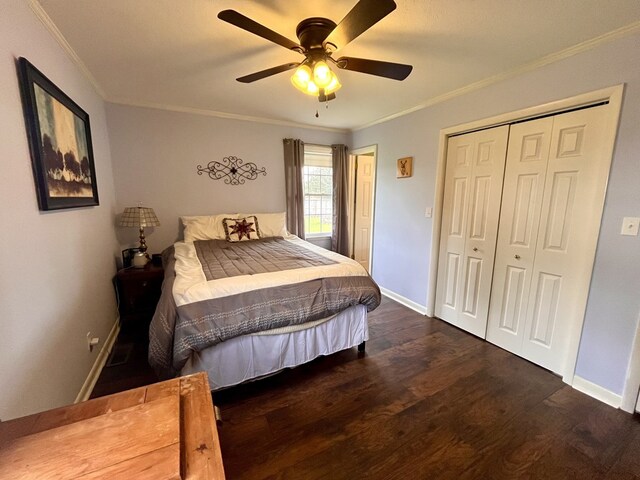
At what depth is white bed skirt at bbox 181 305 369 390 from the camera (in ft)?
5.58

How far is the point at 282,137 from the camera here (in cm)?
383

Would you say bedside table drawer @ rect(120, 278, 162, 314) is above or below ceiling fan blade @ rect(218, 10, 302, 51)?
below

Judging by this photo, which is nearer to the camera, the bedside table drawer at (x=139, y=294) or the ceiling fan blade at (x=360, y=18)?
the ceiling fan blade at (x=360, y=18)

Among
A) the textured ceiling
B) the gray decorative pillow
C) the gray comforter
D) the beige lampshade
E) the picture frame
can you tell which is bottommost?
the gray comforter

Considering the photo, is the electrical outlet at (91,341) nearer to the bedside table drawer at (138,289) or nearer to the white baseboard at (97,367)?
the white baseboard at (97,367)

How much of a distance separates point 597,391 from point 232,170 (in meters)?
4.04

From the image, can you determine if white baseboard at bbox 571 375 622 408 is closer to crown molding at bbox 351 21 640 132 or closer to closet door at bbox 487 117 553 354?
closet door at bbox 487 117 553 354

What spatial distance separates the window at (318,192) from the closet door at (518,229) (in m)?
2.50

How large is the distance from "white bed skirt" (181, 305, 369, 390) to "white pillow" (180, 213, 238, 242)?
1.83 metres

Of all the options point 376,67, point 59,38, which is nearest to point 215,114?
point 59,38

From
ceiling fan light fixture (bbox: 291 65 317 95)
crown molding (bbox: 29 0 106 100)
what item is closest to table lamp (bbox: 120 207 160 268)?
crown molding (bbox: 29 0 106 100)

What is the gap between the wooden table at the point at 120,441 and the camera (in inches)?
22.8

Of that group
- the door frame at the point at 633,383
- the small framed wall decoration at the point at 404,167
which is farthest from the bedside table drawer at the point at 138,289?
the door frame at the point at 633,383

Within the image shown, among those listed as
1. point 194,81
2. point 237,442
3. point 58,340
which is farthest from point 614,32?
point 58,340
